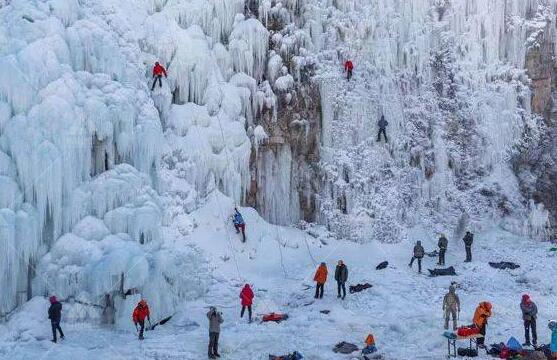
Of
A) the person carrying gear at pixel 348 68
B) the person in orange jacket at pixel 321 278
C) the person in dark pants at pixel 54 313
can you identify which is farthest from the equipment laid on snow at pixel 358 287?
the person in dark pants at pixel 54 313

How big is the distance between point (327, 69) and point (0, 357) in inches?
553

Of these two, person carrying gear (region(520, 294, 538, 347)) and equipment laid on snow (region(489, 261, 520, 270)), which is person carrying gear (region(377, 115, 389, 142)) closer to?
equipment laid on snow (region(489, 261, 520, 270))

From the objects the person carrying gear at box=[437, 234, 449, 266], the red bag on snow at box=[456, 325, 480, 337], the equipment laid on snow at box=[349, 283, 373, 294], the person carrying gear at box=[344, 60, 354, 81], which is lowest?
the red bag on snow at box=[456, 325, 480, 337]

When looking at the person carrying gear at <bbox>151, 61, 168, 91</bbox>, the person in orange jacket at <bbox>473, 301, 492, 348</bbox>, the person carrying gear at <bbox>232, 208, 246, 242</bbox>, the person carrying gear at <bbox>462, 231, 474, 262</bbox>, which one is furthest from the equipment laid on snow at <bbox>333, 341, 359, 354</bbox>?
the person carrying gear at <bbox>151, 61, 168, 91</bbox>

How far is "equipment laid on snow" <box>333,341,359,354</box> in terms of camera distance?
1538 cm

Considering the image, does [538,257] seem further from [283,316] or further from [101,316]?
[101,316]

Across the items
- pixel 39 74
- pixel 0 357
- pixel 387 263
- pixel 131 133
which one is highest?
pixel 39 74

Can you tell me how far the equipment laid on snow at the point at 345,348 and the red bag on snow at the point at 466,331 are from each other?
2325mm

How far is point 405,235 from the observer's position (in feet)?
77.4

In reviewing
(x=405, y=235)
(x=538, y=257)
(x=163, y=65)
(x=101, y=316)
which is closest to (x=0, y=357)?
(x=101, y=316)

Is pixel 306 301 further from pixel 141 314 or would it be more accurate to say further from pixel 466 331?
pixel 466 331

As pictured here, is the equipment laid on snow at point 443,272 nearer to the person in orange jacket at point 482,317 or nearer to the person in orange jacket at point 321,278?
the person in orange jacket at point 321,278

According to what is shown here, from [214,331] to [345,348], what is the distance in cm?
297

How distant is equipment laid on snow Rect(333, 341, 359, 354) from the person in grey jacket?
2.66 m
